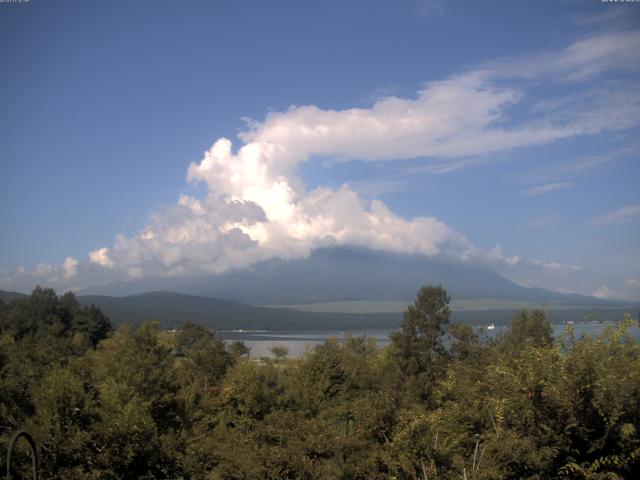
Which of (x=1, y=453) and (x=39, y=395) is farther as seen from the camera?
(x=39, y=395)

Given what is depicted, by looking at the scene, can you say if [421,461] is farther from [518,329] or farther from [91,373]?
[518,329]

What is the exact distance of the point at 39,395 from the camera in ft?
52.4

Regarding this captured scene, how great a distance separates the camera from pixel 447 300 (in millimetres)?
43188

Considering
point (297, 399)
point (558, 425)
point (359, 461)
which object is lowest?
point (297, 399)

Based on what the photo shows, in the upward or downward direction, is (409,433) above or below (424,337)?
above

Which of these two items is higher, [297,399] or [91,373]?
[91,373]

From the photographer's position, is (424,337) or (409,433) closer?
(409,433)

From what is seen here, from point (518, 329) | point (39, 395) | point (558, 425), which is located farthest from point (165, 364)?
point (518, 329)

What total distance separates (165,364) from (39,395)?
1587 centimetres

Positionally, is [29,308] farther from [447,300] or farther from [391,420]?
[391,420]

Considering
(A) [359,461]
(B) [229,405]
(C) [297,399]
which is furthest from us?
(C) [297,399]

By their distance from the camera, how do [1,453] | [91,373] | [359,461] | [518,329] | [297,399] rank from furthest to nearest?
1. [518,329]
2. [297,399]
3. [91,373]
4. [1,453]
5. [359,461]

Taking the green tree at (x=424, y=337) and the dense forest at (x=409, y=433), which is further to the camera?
the green tree at (x=424, y=337)

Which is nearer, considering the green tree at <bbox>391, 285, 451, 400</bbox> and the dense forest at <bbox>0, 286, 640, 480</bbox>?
the dense forest at <bbox>0, 286, 640, 480</bbox>
